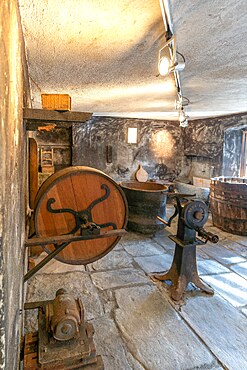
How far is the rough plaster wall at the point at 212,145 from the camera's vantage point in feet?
18.9

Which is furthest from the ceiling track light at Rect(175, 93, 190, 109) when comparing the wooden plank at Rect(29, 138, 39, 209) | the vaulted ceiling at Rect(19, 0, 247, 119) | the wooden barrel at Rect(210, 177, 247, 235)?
the wooden plank at Rect(29, 138, 39, 209)

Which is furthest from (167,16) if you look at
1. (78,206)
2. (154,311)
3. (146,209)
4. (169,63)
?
(146,209)

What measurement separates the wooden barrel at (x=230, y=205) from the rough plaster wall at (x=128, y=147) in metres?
2.80

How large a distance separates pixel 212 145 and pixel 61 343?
19.2ft

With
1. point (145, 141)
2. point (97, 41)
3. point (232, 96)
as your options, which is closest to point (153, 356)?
point (97, 41)

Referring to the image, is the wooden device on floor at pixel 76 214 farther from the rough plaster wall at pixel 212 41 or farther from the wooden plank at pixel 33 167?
the wooden plank at pixel 33 167

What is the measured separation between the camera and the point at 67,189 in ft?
4.64

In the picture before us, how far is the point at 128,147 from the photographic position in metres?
7.05

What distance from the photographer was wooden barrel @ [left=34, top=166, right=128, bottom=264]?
4.56ft

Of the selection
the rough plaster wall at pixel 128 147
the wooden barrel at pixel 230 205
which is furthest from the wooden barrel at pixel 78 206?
the rough plaster wall at pixel 128 147

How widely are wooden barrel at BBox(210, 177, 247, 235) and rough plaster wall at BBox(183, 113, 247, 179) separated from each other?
4.97ft

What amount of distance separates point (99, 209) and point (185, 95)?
2716 mm

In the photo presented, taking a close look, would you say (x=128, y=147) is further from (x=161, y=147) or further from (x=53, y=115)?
(x=53, y=115)

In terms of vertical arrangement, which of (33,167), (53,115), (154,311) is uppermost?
(53,115)
